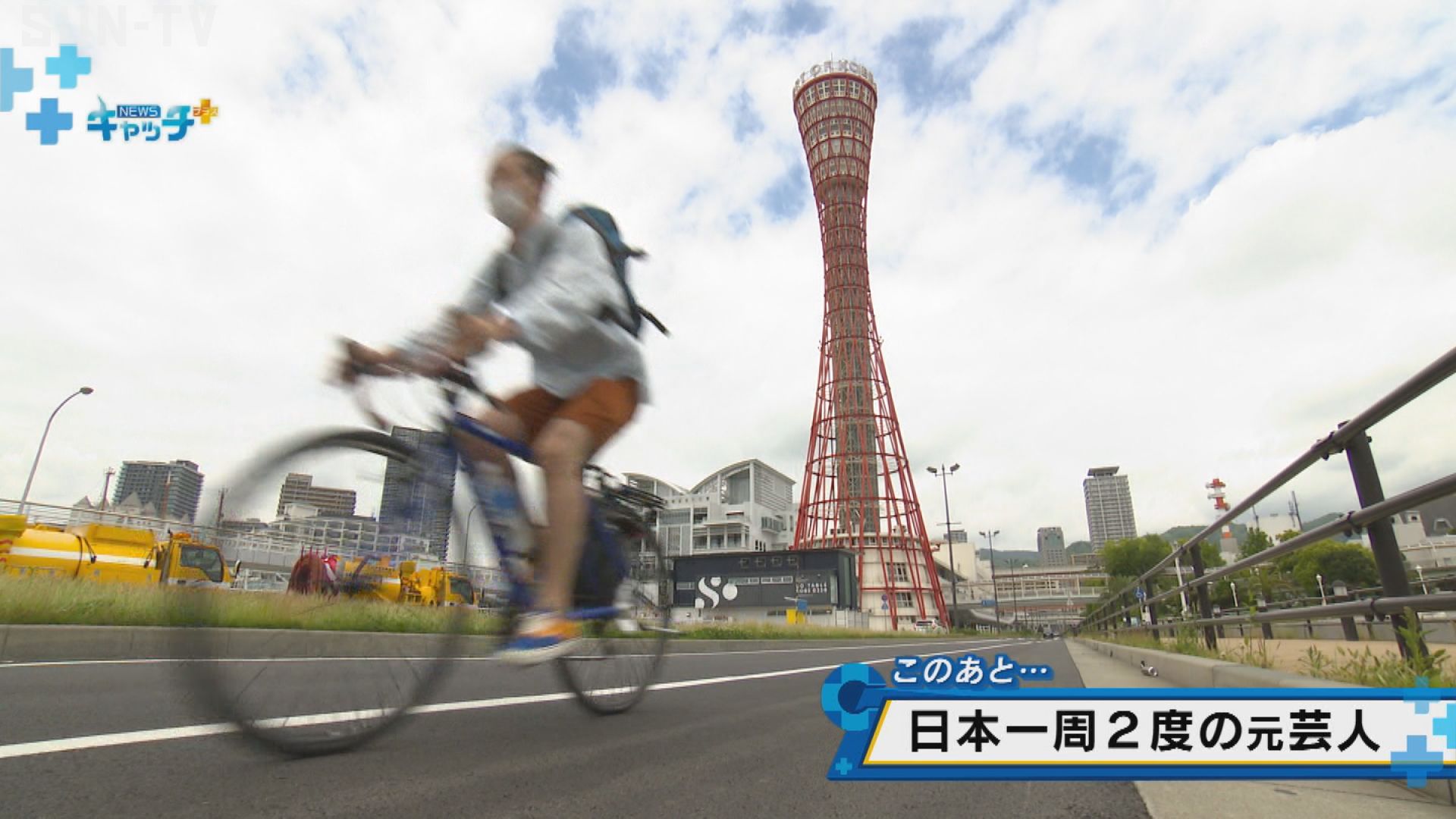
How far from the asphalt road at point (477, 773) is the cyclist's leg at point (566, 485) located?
0.45 meters

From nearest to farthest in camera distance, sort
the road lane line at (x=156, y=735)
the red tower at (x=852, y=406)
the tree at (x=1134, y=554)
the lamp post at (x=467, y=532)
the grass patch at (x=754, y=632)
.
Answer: the road lane line at (x=156, y=735) → the lamp post at (x=467, y=532) → the grass patch at (x=754, y=632) → the red tower at (x=852, y=406) → the tree at (x=1134, y=554)

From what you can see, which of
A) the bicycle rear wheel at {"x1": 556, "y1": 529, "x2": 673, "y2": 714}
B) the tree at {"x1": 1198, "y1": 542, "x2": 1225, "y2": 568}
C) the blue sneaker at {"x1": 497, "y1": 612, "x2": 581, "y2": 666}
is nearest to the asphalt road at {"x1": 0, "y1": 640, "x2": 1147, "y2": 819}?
the bicycle rear wheel at {"x1": 556, "y1": 529, "x2": 673, "y2": 714}

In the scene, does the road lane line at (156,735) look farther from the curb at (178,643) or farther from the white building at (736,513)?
the white building at (736,513)

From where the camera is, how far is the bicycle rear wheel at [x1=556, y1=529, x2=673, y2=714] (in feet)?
8.74

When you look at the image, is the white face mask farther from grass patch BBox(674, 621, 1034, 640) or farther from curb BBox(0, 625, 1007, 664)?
grass patch BBox(674, 621, 1034, 640)

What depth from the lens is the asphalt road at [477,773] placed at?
4.65 feet

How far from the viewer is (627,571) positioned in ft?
9.75

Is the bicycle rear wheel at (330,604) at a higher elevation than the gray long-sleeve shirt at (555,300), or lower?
lower

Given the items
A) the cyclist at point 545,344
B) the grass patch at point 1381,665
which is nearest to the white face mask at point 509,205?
the cyclist at point 545,344

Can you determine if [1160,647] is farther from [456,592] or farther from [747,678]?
[456,592]

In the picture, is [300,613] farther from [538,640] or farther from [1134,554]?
[1134,554]

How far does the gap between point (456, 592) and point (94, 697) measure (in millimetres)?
1398

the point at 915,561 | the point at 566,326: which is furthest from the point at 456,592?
the point at 915,561
